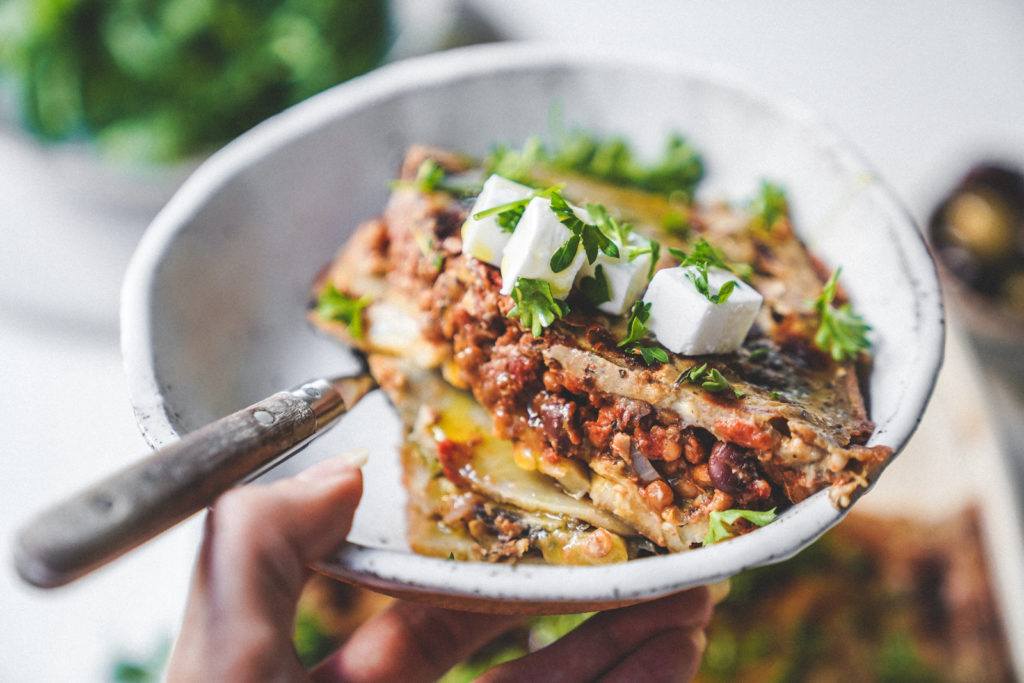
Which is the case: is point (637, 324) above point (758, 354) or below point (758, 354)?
above

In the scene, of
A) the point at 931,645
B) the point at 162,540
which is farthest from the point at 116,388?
the point at 931,645

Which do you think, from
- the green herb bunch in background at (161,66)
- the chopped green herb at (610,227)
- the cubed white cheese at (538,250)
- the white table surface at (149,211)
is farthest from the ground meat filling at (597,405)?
the green herb bunch in background at (161,66)

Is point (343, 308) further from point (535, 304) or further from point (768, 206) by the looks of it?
point (768, 206)

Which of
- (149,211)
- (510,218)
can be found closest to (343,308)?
(510,218)

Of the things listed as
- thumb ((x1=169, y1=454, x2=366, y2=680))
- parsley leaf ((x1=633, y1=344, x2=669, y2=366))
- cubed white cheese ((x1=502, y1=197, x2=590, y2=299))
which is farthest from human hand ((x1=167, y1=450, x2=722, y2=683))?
parsley leaf ((x1=633, y1=344, x2=669, y2=366))

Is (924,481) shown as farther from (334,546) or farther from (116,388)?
(116,388)

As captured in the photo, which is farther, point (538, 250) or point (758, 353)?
point (758, 353)
